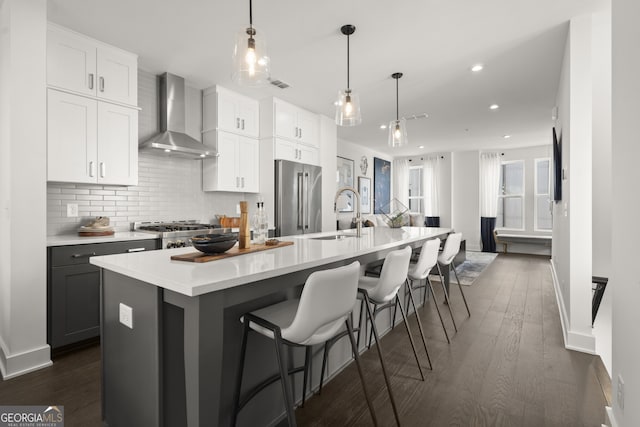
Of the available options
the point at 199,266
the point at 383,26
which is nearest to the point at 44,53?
the point at 199,266

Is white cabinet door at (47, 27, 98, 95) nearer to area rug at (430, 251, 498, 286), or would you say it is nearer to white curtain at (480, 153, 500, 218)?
area rug at (430, 251, 498, 286)

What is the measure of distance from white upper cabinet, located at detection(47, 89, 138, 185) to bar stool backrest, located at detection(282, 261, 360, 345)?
109 inches

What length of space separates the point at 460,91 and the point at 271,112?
8.76 feet

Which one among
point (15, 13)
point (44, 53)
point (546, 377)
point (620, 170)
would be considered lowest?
point (546, 377)

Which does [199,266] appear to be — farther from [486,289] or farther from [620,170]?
[486,289]

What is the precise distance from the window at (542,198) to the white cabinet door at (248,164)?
7.40m

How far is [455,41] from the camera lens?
9.86 ft

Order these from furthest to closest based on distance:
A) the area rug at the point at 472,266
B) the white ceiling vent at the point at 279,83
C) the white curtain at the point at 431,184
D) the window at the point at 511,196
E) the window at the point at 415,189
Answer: the window at the point at 415,189 < the white curtain at the point at 431,184 < the window at the point at 511,196 < the area rug at the point at 472,266 < the white ceiling vent at the point at 279,83

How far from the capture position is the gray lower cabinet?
8.09 ft

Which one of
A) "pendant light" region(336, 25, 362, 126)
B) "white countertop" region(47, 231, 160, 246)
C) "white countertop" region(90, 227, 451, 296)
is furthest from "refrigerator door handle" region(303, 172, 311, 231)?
"white countertop" region(90, 227, 451, 296)

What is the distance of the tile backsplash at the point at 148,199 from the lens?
9.98 ft

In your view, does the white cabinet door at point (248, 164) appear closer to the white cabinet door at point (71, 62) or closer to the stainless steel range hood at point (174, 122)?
the stainless steel range hood at point (174, 122)

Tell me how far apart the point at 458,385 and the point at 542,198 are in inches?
309

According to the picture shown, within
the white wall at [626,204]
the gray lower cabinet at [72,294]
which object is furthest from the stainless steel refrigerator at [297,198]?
the white wall at [626,204]
